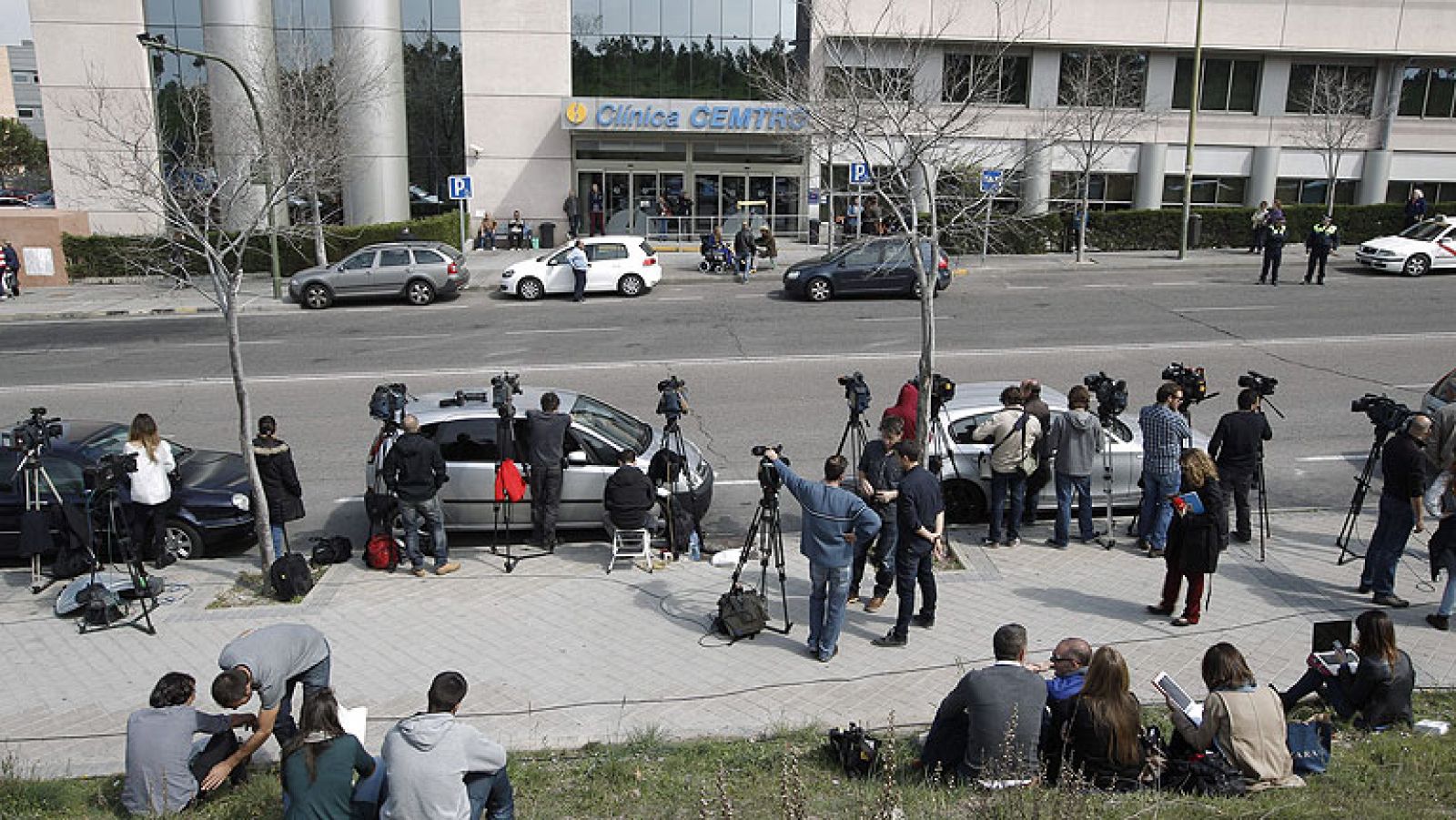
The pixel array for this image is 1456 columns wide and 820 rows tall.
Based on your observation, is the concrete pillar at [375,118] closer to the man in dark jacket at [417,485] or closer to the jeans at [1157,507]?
the man in dark jacket at [417,485]

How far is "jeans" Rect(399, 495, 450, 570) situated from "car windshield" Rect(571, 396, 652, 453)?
5.79 ft

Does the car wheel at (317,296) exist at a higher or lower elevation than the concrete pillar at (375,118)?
lower

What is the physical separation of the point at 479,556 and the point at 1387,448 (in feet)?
26.7

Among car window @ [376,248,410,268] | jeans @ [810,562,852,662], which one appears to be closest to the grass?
jeans @ [810,562,852,662]

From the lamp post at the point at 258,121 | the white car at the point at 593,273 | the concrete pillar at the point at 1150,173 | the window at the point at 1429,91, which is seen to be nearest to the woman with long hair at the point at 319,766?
the lamp post at the point at 258,121

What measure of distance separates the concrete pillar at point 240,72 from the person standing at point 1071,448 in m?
19.9

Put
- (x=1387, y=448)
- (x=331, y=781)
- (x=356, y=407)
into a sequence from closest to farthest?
(x=331, y=781)
(x=1387, y=448)
(x=356, y=407)

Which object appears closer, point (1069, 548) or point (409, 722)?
point (409, 722)

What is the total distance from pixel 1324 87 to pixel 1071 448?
1222 inches

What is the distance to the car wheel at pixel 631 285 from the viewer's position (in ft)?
87.0

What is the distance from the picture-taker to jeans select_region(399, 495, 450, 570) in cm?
1005

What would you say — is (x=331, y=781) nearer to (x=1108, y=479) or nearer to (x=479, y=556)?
(x=479, y=556)

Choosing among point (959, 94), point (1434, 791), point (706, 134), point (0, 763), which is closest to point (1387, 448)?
point (1434, 791)

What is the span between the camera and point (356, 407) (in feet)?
53.2
